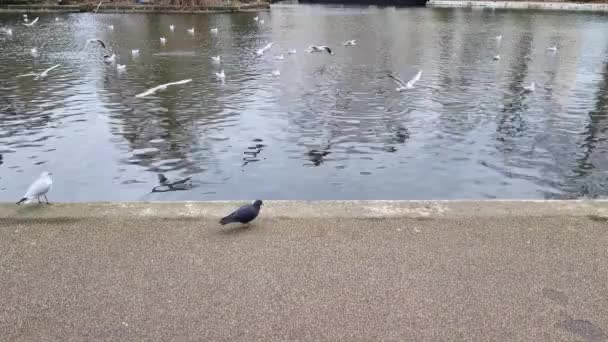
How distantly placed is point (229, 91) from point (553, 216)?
11666 mm

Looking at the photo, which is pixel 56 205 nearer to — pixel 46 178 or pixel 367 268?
pixel 46 178

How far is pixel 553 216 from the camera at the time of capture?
16.8 feet

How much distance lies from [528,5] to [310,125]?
45.8 meters

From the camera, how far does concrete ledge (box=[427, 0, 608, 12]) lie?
47.9 metres

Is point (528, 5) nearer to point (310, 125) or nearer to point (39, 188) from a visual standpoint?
point (310, 125)

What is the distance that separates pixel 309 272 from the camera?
4168 millimetres

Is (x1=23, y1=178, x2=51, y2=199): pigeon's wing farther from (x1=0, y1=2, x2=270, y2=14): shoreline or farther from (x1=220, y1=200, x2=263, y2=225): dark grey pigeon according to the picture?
(x1=0, y1=2, x2=270, y2=14): shoreline

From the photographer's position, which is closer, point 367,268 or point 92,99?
point 367,268

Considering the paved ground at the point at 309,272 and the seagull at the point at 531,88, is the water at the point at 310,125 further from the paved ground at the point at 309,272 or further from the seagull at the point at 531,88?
the paved ground at the point at 309,272

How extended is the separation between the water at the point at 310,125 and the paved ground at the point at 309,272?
10.8ft

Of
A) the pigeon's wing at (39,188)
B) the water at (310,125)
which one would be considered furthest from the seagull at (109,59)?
the pigeon's wing at (39,188)

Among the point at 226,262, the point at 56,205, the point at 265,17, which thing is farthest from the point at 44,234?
the point at 265,17

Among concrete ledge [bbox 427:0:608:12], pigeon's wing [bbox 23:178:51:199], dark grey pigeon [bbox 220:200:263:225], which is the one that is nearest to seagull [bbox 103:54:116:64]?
pigeon's wing [bbox 23:178:51:199]

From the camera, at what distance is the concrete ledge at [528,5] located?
157 feet
